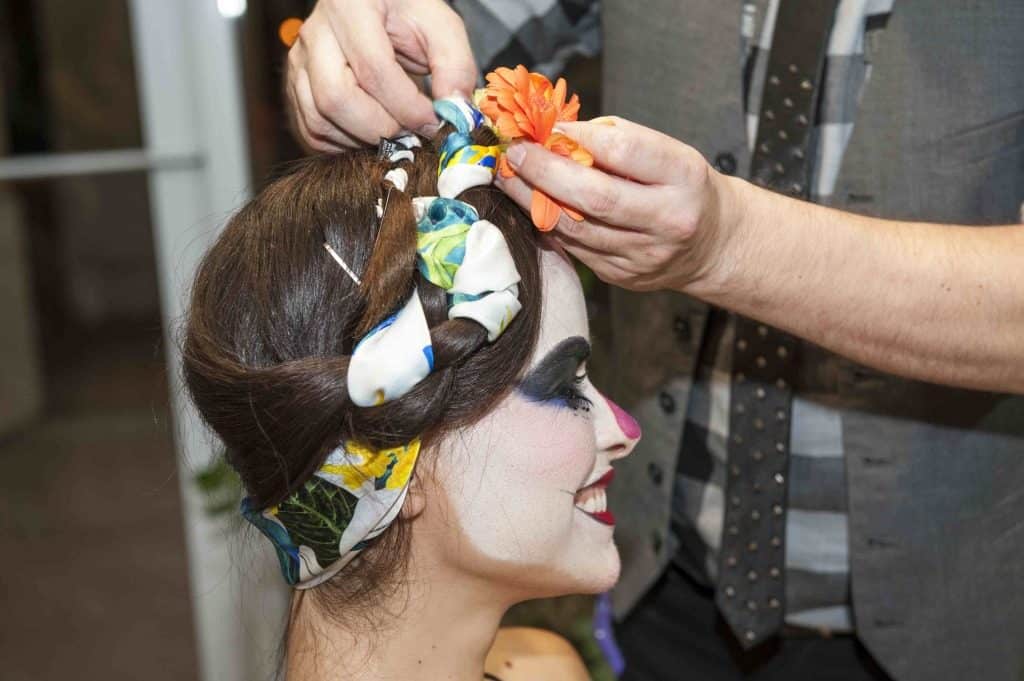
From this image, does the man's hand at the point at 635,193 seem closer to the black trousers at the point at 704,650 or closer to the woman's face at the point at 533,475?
the woman's face at the point at 533,475

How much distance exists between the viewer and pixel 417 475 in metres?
0.98

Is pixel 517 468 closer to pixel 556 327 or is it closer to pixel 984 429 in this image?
pixel 556 327

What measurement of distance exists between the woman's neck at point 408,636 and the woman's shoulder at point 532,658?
169 millimetres

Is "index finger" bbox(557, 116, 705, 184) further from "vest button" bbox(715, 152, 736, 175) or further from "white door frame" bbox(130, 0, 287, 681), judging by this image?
"white door frame" bbox(130, 0, 287, 681)

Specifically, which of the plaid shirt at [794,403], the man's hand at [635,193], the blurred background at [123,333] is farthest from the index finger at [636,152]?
the blurred background at [123,333]

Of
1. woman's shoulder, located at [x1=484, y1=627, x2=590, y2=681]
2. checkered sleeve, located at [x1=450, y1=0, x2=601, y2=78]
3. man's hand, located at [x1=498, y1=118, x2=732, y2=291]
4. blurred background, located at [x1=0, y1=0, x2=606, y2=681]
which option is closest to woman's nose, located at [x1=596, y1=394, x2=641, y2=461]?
man's hand, located at [x1=498, y1=118, x2=732, y2=291]

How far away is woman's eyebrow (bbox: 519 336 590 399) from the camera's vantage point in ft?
3.24

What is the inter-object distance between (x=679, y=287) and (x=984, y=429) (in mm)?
498

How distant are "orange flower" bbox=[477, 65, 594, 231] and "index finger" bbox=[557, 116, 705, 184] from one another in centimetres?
2

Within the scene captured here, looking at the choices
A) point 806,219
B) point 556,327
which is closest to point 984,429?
point 806,219

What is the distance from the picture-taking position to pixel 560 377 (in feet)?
3.28

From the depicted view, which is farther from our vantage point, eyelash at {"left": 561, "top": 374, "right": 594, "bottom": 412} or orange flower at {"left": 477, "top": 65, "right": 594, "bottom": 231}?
eyelash at {"left": 561, "top": 374, "right": 594, "bottom": 412}

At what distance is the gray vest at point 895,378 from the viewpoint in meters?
1.11

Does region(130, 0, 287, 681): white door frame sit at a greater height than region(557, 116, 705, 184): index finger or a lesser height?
lesser
